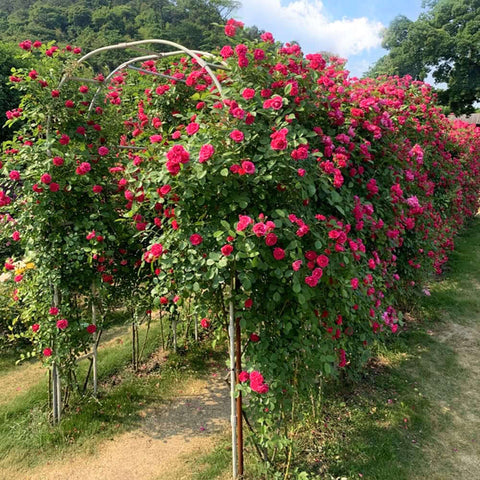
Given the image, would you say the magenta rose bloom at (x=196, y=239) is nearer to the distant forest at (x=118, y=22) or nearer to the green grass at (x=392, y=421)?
the green grass at (x=392, y=421)

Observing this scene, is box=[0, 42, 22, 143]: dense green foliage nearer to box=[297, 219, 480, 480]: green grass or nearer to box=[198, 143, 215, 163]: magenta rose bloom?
box=[198, 143, 215, 163]: magenta rose bloom

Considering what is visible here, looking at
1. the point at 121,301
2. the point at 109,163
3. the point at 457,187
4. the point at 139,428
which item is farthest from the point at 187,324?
the point at 457,187

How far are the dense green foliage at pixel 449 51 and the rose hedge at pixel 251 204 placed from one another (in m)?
23.9

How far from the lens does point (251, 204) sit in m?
1.94

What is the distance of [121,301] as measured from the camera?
3.37 metres

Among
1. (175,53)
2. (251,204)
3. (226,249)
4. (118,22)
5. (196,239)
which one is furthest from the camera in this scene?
(118,22)

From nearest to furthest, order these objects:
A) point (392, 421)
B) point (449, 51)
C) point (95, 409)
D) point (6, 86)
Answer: point (392, 421)
point (95, 409)
point (6, 86)
point (449, 51)

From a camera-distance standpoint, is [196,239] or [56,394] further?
[56,394]

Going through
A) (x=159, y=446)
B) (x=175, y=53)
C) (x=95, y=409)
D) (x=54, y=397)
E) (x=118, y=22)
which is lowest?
(x=159, y=446)

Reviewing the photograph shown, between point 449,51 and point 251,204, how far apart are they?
89.8 feet

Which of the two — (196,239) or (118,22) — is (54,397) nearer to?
(196,239)

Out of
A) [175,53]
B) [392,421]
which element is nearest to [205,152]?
[175,53]

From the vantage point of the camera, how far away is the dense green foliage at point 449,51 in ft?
72.5

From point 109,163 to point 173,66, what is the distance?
5.13ft
